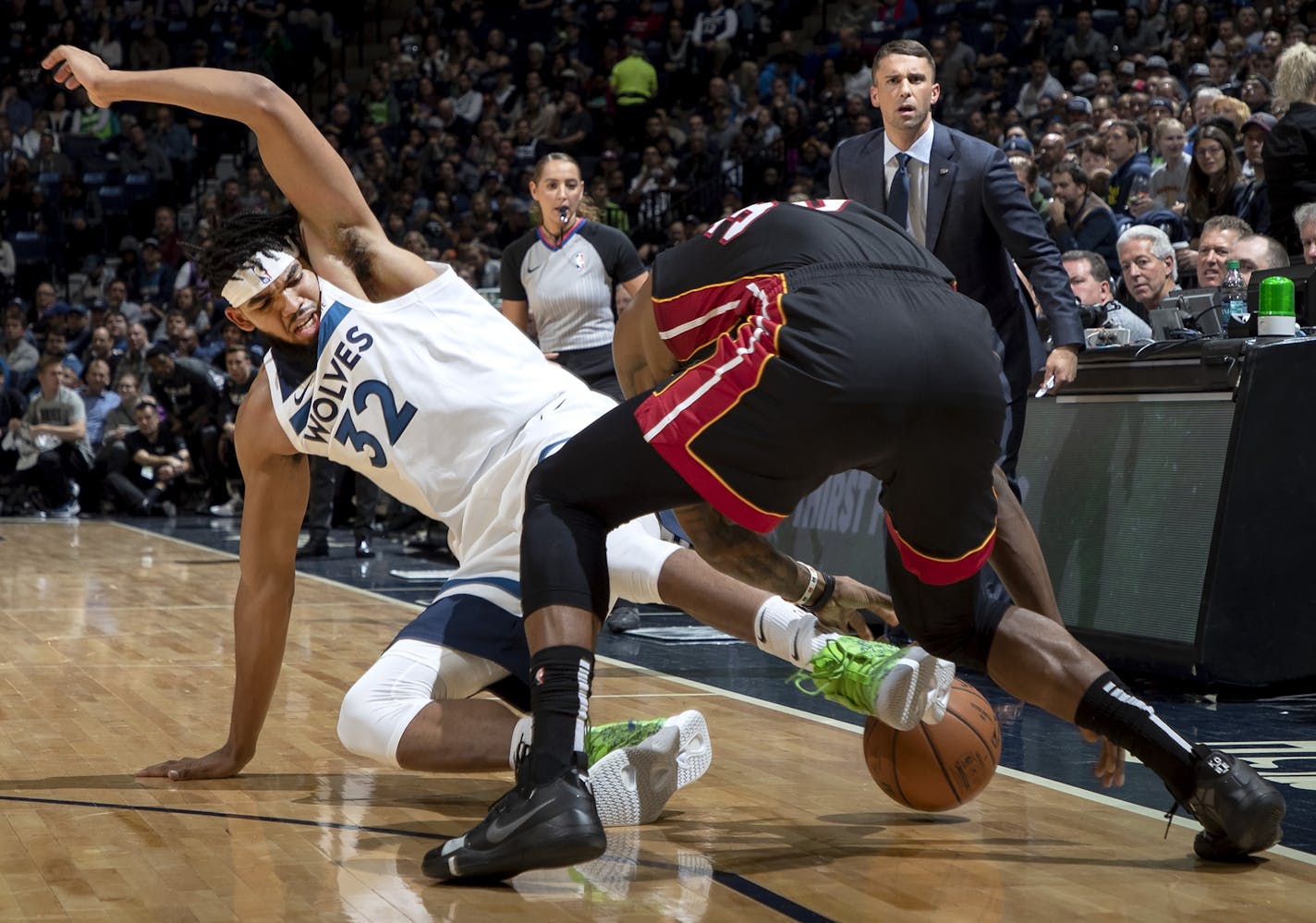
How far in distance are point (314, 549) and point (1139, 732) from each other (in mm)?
7868

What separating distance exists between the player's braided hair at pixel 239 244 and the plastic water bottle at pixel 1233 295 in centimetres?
348

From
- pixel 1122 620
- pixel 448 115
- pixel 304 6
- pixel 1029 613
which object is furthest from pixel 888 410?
pixel 304 6

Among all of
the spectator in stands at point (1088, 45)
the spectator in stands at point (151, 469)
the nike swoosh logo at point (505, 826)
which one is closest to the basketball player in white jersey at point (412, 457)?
the nike swoosh logo at point (505, 826)

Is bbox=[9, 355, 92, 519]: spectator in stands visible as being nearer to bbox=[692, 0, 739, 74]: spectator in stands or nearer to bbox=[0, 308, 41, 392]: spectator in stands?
bbox=[0, 308, 41, 392]: spectator in stands

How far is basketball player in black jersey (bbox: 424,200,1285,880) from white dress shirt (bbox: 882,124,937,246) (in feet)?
7.01

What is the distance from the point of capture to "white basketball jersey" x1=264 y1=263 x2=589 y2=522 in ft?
11.0

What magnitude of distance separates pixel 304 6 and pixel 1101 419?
18671mm

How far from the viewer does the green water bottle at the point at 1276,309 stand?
15.9ft

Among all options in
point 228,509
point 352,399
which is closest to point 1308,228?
point 352,399

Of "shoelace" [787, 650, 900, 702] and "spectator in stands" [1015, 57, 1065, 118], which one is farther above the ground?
"spectator in stands" [1015, 57, 1065, 118]

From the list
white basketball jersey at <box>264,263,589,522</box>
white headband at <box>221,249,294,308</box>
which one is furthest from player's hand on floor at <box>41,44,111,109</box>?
white basketball jersey at <box>264,263,589,522</box>

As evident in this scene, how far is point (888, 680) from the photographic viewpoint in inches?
117

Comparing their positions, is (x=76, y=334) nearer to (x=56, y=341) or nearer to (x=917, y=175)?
(x=56, y=341)

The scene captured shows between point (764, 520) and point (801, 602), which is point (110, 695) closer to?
point (801, 602)
